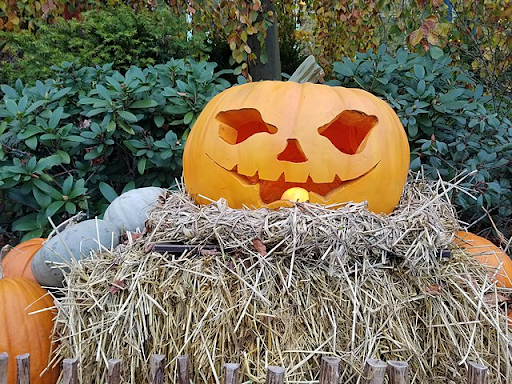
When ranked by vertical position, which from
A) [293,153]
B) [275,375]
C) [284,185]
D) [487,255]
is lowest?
[487,255]

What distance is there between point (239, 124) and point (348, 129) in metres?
0.48

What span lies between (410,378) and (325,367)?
0.50m

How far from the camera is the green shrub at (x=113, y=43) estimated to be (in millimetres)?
3744

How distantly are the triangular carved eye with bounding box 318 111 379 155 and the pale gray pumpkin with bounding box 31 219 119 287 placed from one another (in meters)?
1.00

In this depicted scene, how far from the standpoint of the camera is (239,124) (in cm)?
214

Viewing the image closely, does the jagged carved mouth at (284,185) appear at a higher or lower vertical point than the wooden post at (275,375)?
higher

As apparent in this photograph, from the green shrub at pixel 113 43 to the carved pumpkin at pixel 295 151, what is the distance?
1.97m

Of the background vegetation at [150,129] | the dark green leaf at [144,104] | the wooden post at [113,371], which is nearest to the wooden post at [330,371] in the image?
the wooden post at [113,371]

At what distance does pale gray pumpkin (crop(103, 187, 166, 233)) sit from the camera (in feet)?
7.52

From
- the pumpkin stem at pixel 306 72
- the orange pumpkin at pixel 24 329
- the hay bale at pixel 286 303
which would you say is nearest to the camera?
the hay bale at pixel 286 303

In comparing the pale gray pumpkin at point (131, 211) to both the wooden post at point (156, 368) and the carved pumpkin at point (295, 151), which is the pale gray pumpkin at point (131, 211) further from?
the wooden post at point (156, 368)

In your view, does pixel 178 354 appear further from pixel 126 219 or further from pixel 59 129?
pixel 59 129

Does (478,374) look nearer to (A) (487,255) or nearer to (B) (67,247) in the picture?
(A) (487,255)

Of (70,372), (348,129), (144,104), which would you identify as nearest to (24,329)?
(70,372)
